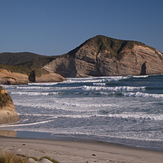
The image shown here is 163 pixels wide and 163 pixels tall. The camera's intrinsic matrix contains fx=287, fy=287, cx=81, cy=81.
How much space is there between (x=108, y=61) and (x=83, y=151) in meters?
68.9

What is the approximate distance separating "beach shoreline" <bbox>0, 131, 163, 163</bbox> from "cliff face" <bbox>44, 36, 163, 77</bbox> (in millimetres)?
67089

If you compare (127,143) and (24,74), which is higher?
(24,74)

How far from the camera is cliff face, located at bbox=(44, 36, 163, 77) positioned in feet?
250

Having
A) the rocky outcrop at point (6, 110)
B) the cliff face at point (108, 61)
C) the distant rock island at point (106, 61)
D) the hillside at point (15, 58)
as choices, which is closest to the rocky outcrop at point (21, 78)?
the distant rock island at point (106, 61)

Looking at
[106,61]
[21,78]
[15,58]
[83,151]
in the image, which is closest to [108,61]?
[106,61]

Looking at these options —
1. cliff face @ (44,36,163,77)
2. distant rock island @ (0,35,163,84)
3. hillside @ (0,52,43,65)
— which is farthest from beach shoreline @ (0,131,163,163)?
hillside @ (0,52,43,65)

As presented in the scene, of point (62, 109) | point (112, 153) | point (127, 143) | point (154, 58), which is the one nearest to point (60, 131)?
point (127, 143)

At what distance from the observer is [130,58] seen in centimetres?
7738

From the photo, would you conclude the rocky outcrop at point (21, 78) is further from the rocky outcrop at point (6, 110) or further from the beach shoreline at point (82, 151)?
the beach shoreline at point (82, 151)

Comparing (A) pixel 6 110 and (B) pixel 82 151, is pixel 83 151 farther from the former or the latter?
(A) pixel 6 110

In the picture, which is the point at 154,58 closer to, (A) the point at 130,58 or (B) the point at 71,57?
(A) the point at 130,58

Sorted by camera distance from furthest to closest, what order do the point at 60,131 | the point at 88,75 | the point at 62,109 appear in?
the point at 88,75 < the point at 62,109 < the point at 60,131

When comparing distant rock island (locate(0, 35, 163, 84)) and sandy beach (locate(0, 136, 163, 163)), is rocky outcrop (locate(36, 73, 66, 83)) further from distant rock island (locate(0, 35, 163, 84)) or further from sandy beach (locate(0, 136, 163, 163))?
sandy beach (locate(0, 136, 163, 163))

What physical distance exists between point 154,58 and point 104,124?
69.6m
